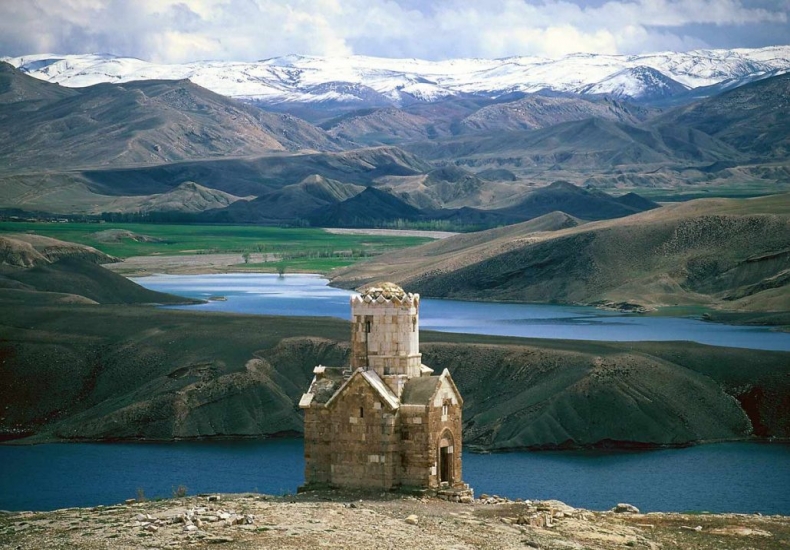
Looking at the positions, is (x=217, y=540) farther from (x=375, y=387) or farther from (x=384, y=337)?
(x=384, y=337)

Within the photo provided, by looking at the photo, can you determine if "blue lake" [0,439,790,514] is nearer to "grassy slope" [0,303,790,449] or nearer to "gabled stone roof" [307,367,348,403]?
"grassy slope" [0,303,790,449]

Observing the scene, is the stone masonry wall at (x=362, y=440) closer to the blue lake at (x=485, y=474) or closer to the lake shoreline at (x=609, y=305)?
the blue lake at (x=485, y=474)

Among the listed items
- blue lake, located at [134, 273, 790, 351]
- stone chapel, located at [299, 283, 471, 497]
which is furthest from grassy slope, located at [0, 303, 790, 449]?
stone chapel, located at [299, 283, 471, 497]

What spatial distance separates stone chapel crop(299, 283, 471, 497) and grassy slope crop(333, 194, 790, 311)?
105 meters

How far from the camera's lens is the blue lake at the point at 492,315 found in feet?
364

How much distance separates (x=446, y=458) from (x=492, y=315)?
106 m

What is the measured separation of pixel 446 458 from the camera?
30578 mm

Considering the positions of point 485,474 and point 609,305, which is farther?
point 609,305

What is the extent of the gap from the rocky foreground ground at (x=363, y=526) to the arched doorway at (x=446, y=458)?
30.3 inches

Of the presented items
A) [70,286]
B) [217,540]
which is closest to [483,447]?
[217,540]

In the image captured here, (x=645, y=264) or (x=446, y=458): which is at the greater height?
(x=645, y=264)

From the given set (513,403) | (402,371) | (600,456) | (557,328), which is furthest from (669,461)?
(557,328)

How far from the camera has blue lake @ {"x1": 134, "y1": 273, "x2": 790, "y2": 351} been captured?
4365 inches

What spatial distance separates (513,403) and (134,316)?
1143 inches
